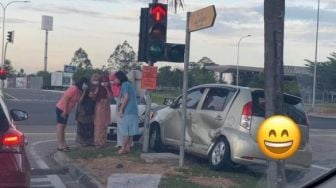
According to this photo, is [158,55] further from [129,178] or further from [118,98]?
[129,178]

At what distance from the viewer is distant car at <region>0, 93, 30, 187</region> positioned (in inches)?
263

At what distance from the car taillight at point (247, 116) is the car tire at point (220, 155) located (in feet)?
1.30

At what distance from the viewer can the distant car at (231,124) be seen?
10.3 metres

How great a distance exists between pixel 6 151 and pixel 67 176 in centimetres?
440

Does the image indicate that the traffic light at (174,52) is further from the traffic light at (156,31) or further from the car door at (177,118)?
the car door at (177,118)

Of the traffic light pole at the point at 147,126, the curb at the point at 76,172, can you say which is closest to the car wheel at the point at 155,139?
the traffic light pole at the point at 147,126

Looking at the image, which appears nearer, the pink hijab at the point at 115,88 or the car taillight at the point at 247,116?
the car taillight at the point at 247,116

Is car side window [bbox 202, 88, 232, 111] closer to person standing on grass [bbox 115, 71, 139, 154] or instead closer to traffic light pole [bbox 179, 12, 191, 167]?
traffic light pole [bbox 179, 12, 191, 167]

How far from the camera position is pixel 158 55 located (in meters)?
13.0

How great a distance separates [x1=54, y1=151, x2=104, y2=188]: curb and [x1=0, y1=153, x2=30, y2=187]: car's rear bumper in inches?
105

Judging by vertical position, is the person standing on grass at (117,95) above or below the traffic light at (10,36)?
below

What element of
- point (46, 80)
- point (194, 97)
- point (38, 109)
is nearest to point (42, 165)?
point (194, 97)

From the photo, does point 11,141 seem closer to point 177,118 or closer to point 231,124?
point 231,124

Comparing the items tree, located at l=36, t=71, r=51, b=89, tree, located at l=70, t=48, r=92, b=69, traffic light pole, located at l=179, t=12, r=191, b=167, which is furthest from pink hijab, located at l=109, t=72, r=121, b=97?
tree, located at l=36, t=71, r=51, b=89
